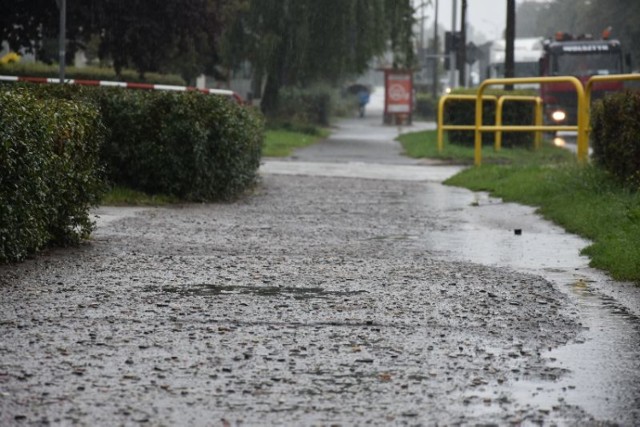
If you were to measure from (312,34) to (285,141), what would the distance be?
5.23 m

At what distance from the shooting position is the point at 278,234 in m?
13.5

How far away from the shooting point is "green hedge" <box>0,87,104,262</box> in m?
10.0

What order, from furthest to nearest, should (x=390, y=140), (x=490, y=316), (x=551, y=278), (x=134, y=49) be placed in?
(x=390, y=140), (x=134, y=49), (x=551, y=278), (x=490, y=316)

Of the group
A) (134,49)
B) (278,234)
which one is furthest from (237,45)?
(278,234)

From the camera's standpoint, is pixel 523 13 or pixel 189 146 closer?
pixel 189 146

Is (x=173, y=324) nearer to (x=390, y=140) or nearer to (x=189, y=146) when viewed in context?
(x=189, y=146)

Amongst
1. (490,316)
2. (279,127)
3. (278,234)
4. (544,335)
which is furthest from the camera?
(279,127)

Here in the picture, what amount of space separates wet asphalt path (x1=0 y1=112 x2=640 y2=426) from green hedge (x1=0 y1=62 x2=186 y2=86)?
16.4 m

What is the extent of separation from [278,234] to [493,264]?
9.19ft

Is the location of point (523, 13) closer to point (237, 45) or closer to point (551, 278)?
point (237, 45)

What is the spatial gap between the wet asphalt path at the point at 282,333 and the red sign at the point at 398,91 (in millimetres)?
42551

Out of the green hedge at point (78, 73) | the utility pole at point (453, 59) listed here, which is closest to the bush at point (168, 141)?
the green hedge at point (78, 73)

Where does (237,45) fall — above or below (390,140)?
above

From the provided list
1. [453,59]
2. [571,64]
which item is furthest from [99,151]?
[453,59]
